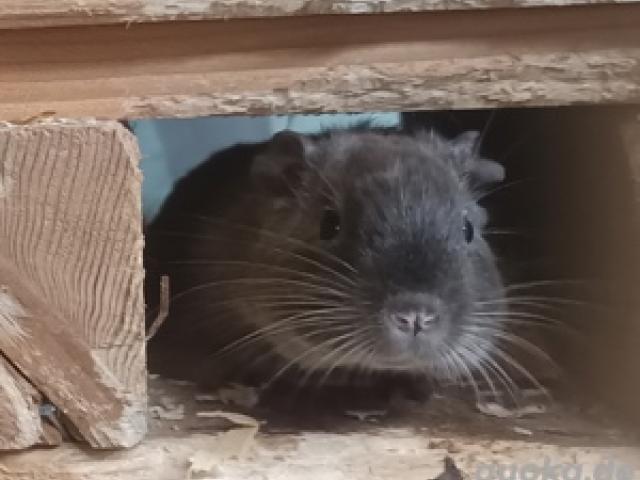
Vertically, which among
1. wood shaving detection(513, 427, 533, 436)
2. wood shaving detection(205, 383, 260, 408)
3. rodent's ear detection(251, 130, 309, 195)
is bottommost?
wood shaving detection(513, 427, 533, 436)

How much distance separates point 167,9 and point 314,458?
2.27 feet

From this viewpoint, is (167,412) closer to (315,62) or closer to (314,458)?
(314,458)

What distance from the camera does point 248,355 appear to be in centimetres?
211

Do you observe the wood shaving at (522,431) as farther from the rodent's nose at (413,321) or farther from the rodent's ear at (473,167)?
the rodent's ear at (473,167)

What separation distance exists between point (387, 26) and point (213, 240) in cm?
84

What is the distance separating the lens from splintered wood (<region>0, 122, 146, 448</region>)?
1.54m

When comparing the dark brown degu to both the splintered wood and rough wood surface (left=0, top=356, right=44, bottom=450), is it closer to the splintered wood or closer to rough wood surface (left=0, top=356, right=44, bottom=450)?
the splintered wood

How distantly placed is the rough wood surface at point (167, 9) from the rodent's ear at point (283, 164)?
57 centimetres

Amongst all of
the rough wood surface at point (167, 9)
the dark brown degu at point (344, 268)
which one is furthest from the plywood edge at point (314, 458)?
the rough wood surface at point (167, 9)

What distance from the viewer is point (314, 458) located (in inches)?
66.9

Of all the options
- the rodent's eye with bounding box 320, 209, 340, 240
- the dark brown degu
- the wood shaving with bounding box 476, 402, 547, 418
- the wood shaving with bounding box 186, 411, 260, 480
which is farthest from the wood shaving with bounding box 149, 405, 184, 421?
the wood shaving with bounding box 476, 402, 547, 418

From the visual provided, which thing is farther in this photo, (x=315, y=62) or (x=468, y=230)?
(x=468, y=230)

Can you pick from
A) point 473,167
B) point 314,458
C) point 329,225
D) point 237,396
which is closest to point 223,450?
point 314,458

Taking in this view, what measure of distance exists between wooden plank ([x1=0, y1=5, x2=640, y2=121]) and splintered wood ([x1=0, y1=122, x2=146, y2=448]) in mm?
89
